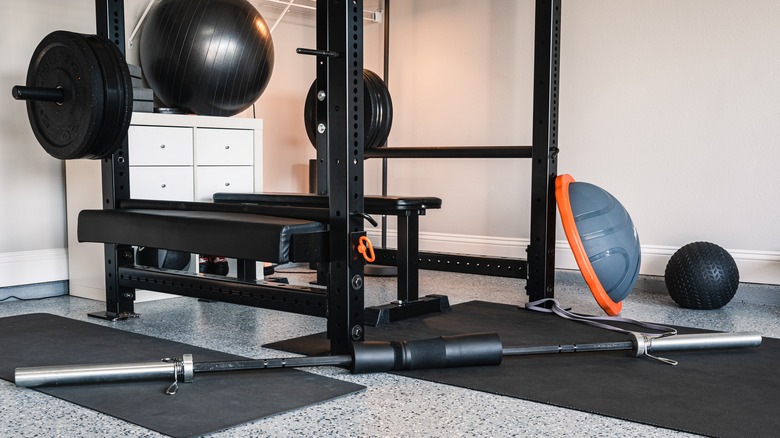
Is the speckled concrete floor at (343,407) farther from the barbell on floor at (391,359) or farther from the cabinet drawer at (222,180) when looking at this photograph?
the cabinet drawer at (222,180)

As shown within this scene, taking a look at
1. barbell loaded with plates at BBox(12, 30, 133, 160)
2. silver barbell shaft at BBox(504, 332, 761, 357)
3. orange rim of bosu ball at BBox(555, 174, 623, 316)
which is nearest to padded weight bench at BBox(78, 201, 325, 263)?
barbell loaded with plates at BBox(12, 30, 133, 160)

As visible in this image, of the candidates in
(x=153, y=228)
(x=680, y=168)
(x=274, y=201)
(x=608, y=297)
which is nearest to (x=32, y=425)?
(x=153, y=228)

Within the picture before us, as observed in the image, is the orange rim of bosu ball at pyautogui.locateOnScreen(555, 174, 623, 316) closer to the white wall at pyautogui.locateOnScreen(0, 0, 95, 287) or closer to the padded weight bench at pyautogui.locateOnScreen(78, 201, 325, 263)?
the padded weight bench at pyautogui.locateOnScreen(78, 201, 325, 263)

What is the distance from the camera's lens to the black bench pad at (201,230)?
2457 mm

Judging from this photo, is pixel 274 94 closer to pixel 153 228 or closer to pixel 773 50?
pixel 153 228

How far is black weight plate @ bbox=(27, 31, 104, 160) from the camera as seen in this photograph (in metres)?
2.92

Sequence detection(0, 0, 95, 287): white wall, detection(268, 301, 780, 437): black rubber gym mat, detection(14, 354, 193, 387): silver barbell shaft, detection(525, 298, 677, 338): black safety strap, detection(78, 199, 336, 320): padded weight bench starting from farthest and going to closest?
detection(0, 0, 95, 287): white wall, detection(525, 298, 677, 338): black safety strap, detection(78, 199, 336, 320): padded weight bench, detection(14, 354, 193, 387): silver barbell shaft, detection(268, 301, 780, 437): black rubber gym mat

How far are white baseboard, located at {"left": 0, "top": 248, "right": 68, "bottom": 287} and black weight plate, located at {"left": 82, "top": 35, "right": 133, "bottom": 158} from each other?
1.03 metres

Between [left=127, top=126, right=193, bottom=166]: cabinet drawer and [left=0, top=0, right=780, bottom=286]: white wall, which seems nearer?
[left=127, top=126, right=193, bottom=166]: cabinet drawer

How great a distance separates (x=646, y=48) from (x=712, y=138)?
0.59 metres

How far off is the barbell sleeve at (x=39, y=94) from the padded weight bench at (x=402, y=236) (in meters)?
0.87

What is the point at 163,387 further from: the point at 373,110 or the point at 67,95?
the point at 373,110

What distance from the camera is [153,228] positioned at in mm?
2889

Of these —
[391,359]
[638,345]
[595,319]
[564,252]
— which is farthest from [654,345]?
[564,252]
